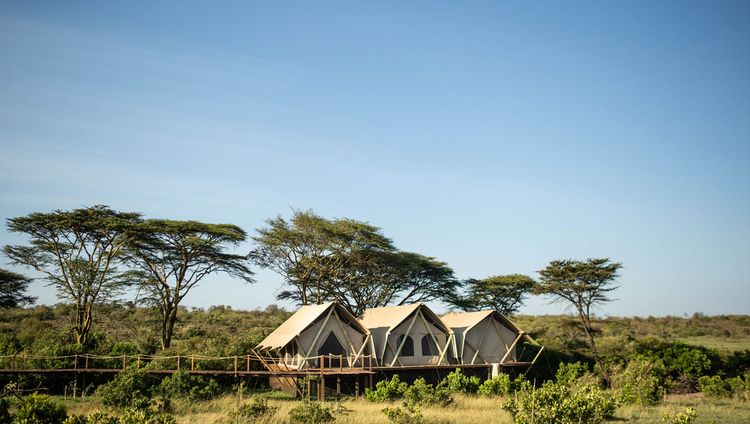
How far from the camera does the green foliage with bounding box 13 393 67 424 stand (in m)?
11.3

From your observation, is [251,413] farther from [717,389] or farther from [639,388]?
[717,389]

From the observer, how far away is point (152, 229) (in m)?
38.4

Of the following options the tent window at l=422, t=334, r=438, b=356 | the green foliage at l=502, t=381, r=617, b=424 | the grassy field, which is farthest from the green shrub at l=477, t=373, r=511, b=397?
the green foliage at l=502, t=381, r=617, b=424

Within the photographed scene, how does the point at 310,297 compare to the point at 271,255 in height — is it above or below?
below

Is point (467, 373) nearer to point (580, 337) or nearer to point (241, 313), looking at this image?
point (580, 337)

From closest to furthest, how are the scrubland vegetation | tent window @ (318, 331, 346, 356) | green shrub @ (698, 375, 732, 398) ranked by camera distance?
the scrubland vegetation → green shrub @ (698, 375, 732, 398) → tent window @ (318, 331, 346, 356)

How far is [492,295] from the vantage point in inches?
2085

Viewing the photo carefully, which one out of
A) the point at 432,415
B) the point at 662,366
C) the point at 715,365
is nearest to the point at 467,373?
the point at 662,366

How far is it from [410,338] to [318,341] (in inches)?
241

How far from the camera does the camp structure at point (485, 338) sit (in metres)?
38.3

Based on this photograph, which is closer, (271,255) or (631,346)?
(631,346)

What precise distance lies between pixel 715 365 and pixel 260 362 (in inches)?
1062

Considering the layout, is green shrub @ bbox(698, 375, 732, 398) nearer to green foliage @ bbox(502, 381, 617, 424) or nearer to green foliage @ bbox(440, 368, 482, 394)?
green foliage @ bbox(440, 368, 482, 394)

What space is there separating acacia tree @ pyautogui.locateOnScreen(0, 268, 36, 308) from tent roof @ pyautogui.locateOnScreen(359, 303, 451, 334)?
28259 mm
